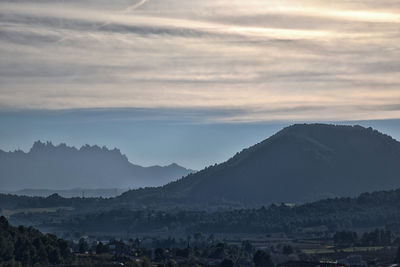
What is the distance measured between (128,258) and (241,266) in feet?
74.7

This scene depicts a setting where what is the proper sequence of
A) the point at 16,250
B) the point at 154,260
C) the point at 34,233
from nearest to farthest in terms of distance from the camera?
1. the point at 16,250
2. the point at 34,233
3. the point at 154,260

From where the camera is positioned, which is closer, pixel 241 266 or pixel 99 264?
pixel 99 264

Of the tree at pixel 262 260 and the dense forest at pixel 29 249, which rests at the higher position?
the dense forest at pixel 29 249

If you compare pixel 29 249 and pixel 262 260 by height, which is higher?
pixel 29 249

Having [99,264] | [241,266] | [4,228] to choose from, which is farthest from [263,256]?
[4,228]

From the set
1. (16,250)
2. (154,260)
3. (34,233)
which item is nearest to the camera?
(16,250)

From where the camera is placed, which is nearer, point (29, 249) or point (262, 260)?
point (29, 249)

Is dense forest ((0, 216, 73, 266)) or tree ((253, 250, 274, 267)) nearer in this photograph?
dense forest ((0, 216, 73, 266))

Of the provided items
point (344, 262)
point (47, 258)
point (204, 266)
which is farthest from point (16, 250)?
point (344, 262)

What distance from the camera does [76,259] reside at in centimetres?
16888

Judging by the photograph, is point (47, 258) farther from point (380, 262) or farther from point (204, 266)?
point (380, 262)

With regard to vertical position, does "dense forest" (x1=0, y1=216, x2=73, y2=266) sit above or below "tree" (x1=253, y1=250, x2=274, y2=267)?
above

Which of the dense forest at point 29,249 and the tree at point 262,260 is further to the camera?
the tree at point 262,260

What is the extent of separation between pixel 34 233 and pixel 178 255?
34.9m
